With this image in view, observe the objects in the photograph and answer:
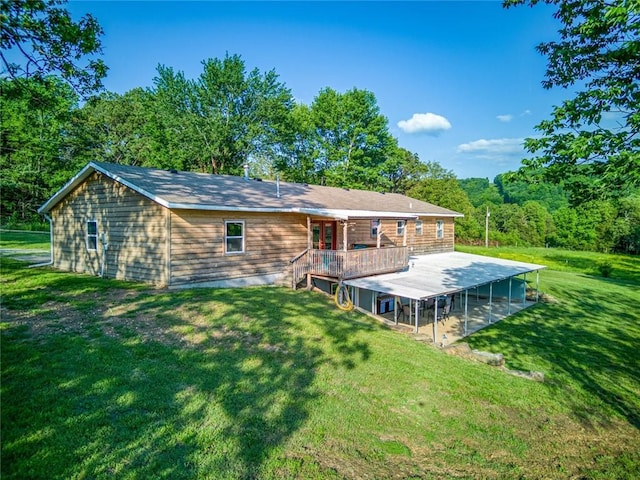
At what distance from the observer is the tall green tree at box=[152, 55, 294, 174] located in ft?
111

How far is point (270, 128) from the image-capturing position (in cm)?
3581

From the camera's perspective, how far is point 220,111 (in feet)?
114

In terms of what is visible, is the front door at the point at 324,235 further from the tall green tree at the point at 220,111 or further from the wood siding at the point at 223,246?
the tall green tree at the point at 220,111

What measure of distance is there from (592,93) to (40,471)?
9.51 meters

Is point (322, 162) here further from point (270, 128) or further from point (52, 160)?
point (52, 160)

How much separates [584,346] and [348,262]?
763 cm

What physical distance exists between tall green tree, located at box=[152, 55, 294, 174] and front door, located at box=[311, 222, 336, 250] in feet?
70.1

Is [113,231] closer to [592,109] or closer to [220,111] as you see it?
[592,109]

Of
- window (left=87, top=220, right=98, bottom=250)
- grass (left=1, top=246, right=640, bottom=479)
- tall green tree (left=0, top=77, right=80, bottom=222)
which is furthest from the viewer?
tall green tree (left=0, top=77, right=80, bottom=222)

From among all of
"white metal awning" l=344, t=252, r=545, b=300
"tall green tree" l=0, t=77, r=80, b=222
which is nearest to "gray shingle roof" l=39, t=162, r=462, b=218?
"white metal awning" l=344, t=252, r=545, b=300

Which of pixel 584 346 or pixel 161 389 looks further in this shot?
pixel 584 346

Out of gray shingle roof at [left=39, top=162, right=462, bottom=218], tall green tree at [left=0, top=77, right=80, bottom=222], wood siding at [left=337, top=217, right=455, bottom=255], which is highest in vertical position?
tall green tree at [left=0, top=77, right=80, bottom=222]

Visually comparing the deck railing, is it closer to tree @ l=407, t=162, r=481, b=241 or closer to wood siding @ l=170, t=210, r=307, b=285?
wood siding @ l=170, t=210, r=307, b=285

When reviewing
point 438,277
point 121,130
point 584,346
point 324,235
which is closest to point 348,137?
point 324,235
